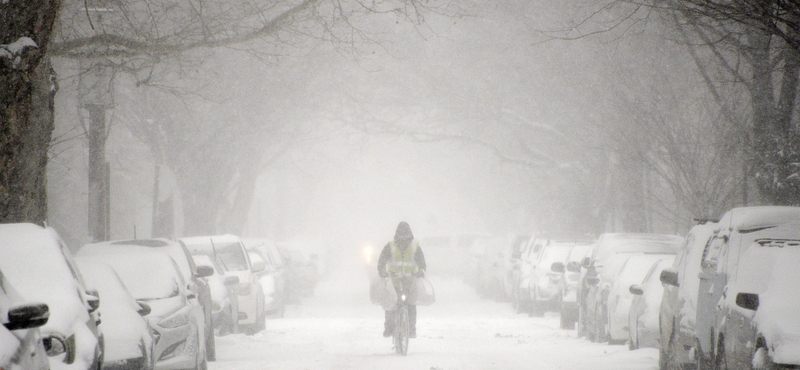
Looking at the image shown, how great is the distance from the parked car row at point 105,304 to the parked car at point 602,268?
5.78 metres

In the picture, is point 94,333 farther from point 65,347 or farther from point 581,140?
point 581,140

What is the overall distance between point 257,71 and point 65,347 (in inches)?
985

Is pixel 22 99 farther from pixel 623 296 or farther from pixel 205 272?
pixel 623 296

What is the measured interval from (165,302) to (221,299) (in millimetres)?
5583

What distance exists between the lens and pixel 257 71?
31.3m

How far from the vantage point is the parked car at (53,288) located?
6742 millimetres

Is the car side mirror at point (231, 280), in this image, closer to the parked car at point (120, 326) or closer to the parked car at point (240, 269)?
the parked car at point (240, 269)

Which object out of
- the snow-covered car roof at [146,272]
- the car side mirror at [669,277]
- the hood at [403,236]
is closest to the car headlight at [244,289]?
the hood at [403,236]

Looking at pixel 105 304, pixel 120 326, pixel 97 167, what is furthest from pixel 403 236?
pixel 120 326

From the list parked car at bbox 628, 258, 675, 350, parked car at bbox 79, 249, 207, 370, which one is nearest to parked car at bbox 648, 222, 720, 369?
parked car at bbox 628, 258, 675, 350

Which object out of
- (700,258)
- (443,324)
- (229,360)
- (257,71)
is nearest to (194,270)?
(229,360)

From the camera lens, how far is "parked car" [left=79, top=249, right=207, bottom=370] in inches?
435

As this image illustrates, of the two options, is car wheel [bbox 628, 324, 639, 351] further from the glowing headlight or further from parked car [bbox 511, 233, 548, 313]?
parked car [bbox 511, 233, 548, 313]

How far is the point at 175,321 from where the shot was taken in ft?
36.9
